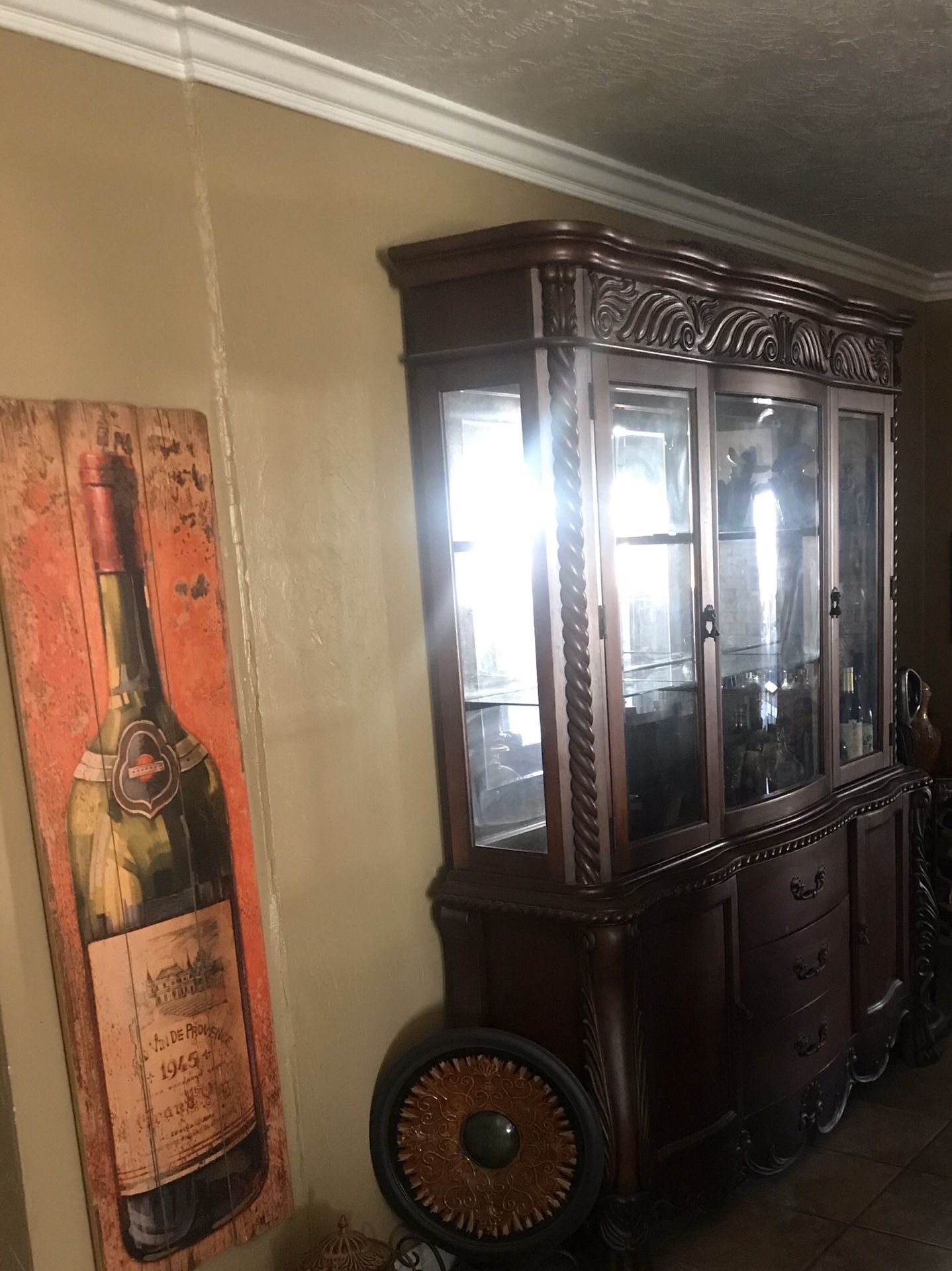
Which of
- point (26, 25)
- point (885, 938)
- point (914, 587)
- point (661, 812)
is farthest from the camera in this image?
point (914, 587)

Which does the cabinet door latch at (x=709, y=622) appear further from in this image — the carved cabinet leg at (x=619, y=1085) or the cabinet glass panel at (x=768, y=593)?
the carved cabinet leg at (x=619, y=1085)

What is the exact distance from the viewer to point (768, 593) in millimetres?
2584

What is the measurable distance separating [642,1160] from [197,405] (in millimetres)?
1649

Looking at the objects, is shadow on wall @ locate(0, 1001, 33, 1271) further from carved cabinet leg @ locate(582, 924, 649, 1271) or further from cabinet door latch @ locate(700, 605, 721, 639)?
cabinet door latch @ locate(700, 605, 721, 639)

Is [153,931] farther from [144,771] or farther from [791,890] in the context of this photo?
[791,890]

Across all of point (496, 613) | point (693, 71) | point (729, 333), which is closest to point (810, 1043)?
point (496, 613)

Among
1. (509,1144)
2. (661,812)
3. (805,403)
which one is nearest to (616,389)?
(805,403)

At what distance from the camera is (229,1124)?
73.9 inches

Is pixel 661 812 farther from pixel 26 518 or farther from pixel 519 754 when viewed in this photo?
pixel 26 518

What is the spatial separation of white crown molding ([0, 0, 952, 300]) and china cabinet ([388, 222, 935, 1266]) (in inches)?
11.5

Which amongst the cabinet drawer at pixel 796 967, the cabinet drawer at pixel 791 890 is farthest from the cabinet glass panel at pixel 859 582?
the cabinet drawer at pixel 796 967

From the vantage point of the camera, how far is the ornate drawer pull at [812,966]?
2572mm

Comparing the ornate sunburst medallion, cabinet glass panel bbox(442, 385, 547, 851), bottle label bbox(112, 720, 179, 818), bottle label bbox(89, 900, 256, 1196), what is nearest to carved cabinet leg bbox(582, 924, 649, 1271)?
the ornate sunburst medallion

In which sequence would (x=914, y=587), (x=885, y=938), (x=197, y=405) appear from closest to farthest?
(x=197, y=405) → (x=885, y=938) → (x=914, y=587)
